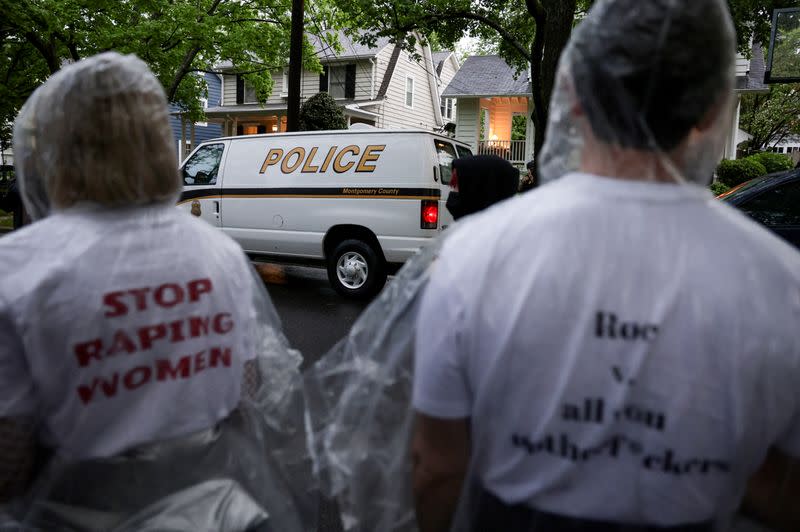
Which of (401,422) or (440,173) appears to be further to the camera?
(440,173)

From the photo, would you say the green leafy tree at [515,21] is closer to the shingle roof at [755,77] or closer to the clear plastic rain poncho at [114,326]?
the shingle roof at [755,77]

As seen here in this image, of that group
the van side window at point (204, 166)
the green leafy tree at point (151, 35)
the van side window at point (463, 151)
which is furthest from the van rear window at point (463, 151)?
the green leafy tree at point (151, 35)

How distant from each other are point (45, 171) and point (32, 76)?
20.3m

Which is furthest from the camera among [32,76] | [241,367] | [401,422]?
[32,76]

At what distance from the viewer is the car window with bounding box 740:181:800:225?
5.25 m

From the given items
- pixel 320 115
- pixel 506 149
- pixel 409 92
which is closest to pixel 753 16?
pixel 506 149

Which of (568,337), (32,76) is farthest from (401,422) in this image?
(32,76)

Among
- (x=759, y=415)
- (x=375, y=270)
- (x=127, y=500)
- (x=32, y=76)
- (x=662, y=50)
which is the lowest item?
(x=375, y=270)

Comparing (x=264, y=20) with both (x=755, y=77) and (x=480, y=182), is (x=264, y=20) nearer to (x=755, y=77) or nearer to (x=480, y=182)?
(x=480, y=182)

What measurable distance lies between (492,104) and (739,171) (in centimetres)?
915

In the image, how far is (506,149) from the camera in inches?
783

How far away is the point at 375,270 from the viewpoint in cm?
781

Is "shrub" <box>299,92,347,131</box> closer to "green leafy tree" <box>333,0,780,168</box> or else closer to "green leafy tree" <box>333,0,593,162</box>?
"green leafy tree" <box>333,0,593,162</box>

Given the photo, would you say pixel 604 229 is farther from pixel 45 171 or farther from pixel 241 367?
pixel 45 171
